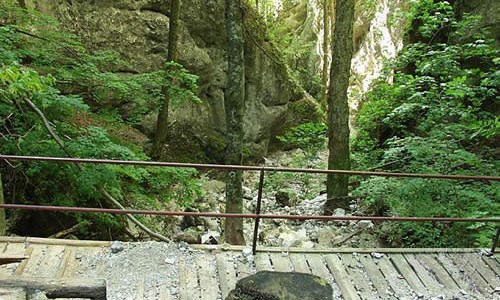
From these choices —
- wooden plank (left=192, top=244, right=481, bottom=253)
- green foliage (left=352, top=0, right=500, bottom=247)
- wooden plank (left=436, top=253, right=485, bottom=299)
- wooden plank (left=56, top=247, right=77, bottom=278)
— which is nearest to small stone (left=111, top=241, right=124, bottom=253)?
wooden plank (left=56, top=247, right=77, bottom=278)

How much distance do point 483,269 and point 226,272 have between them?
2.95 m

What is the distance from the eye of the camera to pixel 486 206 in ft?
18.3

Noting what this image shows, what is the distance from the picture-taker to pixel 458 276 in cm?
423

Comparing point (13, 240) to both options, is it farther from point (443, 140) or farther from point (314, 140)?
point (314, 140)

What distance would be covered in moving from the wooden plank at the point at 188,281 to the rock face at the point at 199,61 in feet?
18.7

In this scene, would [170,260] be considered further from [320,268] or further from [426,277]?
[426,277]

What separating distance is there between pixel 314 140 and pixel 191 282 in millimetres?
9358

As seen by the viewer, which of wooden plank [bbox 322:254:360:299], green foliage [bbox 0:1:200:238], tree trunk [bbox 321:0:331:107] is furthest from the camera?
tree trunk [bbox 321:0:331:107]

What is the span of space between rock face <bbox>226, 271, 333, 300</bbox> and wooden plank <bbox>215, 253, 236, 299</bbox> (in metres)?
0.22

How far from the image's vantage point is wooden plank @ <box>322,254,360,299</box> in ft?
12.3

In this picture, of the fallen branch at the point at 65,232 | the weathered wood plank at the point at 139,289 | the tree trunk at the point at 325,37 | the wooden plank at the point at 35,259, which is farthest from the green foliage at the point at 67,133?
the tree trunk at the point at 325,37

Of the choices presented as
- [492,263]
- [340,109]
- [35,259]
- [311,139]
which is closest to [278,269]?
[35,259]

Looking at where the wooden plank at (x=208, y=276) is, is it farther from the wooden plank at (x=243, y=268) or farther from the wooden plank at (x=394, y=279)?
the wooden plank at (x=394, y=279)

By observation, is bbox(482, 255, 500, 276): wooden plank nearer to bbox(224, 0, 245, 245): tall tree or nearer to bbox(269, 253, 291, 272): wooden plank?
bbox(269, 253, 291, 272): wooden plank
